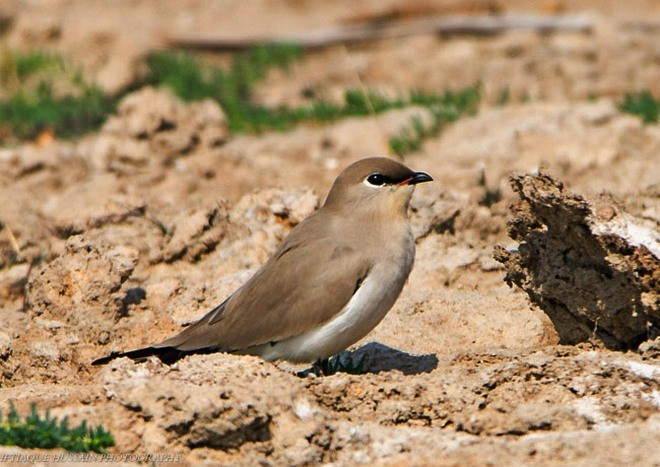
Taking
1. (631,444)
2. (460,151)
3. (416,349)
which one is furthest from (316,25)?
(631,444)

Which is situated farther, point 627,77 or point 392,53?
point 392,53

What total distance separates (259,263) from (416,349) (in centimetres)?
132

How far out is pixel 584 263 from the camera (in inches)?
219

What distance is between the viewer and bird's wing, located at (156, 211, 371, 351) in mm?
5902

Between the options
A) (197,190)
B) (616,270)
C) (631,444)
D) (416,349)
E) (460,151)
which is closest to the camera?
(631,444)

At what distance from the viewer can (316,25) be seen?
1401 cm

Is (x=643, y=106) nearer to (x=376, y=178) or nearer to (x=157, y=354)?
(x=376, y=178)

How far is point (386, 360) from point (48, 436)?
6.55 feet

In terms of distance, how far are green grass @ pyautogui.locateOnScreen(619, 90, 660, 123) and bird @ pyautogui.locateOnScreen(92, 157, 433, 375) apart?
4.03 meters

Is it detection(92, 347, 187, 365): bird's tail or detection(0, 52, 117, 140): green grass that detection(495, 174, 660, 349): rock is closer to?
detection(92, 347, 187, 365): bird's tail

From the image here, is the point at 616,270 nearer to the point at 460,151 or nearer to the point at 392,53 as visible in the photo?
the point at 460,151

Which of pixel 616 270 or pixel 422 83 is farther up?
pixel 616 270

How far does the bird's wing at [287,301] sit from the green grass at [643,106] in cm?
436

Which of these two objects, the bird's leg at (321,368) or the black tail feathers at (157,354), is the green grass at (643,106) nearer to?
the bird's leg at (321,368)
